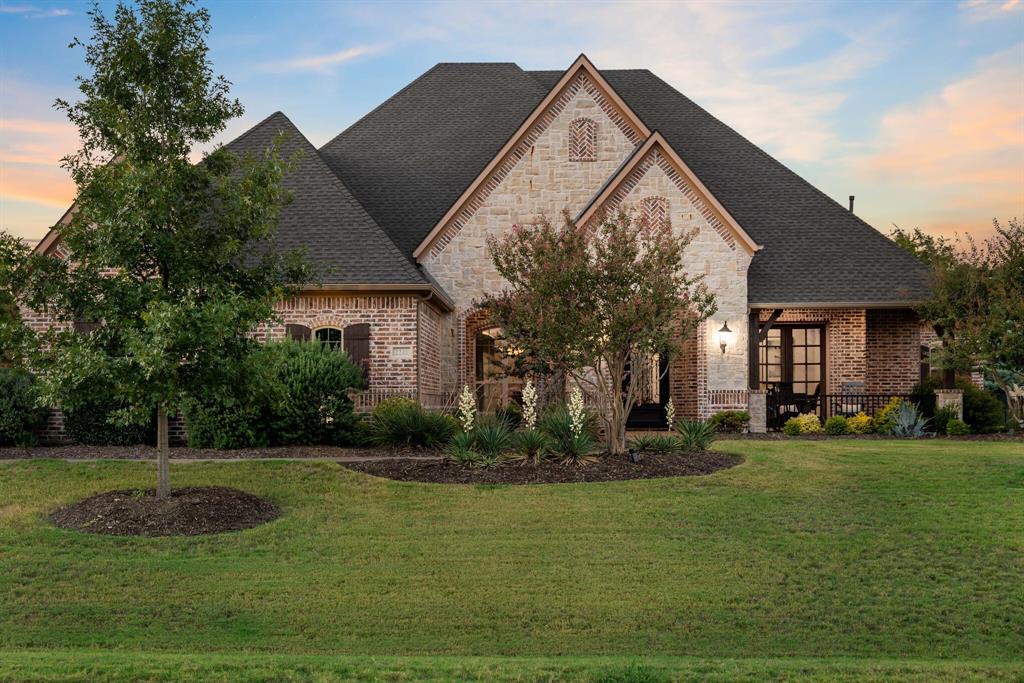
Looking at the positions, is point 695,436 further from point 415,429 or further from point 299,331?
point 299,331

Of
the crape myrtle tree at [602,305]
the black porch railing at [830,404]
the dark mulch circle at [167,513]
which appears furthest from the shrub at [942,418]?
the dark mulch circle at [167,513]

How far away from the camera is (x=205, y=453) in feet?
54.7

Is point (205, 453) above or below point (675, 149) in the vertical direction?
below

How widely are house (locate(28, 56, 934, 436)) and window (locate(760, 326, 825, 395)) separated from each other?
1.3 inches

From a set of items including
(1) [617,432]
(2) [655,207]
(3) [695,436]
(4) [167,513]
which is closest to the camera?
(4) [167,513]

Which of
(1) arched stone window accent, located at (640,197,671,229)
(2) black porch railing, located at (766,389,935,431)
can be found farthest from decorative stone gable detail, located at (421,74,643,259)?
(2) black porch railing, located at (766,389,935,431)

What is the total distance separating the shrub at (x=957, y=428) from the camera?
20.8 m

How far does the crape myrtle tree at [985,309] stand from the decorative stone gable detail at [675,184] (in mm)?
4422

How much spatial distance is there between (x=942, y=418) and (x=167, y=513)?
51.8ft

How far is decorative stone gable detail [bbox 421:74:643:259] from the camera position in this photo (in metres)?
23.4

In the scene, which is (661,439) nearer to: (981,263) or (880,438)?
(880,438)

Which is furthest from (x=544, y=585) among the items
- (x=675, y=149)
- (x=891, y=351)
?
(x=675, y=149)

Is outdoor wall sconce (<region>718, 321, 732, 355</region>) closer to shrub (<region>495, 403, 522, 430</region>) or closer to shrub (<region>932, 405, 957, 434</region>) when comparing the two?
shrub (<region>932, 405, 957, 434</region>)

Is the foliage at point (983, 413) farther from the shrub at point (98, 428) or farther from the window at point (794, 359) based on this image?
the shrub at point (98, 428)
